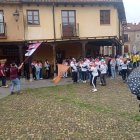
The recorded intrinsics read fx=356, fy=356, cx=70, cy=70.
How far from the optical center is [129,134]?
8898 mm

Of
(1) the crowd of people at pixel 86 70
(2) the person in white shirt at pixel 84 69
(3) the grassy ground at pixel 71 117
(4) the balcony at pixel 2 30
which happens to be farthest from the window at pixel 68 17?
(3) the grassy ground at pixel 71 117

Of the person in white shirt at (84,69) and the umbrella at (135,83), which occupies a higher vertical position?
the umbrella at (135,83)

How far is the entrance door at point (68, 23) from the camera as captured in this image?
91.6 feet

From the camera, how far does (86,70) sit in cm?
2308

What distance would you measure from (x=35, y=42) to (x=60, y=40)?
1.98 m

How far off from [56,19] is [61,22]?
467 millimetres

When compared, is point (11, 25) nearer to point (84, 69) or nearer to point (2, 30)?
point (2, 30)

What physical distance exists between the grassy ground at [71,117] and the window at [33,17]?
1164 centimetres

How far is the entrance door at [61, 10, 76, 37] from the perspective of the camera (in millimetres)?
27922

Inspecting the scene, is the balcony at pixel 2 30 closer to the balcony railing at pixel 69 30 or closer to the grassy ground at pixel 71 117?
the balcony railing at pixel 69 30

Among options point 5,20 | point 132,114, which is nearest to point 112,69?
point 5,20

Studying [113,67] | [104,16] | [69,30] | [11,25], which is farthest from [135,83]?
[104,16]

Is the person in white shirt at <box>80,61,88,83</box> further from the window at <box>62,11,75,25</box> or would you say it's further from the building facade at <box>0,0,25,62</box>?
the building facade at <box>0,0,25,62</box>

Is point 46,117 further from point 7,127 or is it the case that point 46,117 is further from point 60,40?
point 60,40
